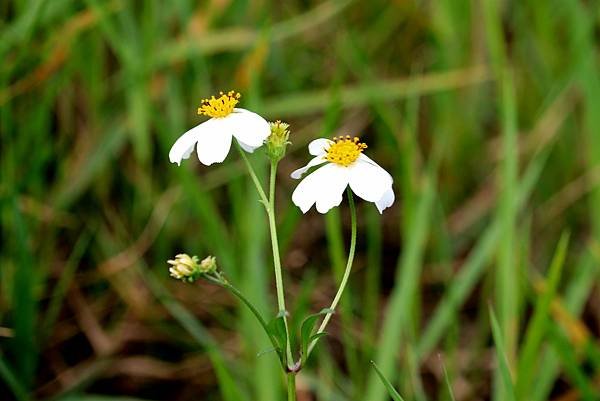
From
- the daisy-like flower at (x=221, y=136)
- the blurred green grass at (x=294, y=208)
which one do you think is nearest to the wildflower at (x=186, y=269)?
the daisy-like flower at (x=221, y=136)

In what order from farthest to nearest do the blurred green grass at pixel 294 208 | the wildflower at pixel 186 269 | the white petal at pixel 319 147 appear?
the blurred green grass at pixel 294 208 < the white petal at pixel 319 147 < the wildflower at pixel 186 269

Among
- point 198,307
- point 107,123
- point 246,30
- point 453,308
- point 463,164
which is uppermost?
point 246,30

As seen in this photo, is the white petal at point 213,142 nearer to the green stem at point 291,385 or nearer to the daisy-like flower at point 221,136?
the daisy-like flower at point 221,136

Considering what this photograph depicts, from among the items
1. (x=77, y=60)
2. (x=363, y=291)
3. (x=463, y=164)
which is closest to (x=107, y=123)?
(x=77, y=60)

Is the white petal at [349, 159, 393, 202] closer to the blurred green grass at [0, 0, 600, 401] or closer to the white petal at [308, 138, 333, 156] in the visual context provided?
the white petal at [308, 138, 333, 156]

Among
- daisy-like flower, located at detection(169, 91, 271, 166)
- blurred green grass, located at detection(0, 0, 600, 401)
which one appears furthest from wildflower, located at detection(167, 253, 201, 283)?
blurred green grass, located at detection(0, 0, 600, 401)

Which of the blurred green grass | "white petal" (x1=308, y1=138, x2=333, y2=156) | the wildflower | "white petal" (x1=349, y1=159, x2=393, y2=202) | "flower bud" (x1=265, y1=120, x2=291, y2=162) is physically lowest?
the wildflower

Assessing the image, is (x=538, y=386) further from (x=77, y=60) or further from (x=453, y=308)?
(x=77, y=60)
